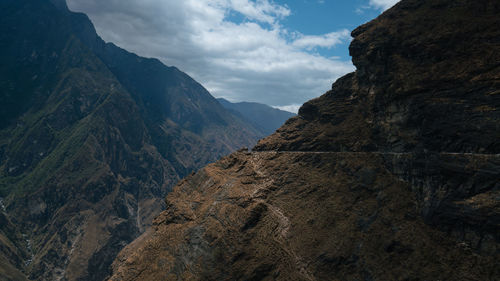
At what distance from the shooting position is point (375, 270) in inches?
1820

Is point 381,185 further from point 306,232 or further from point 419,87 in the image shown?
point 419,87

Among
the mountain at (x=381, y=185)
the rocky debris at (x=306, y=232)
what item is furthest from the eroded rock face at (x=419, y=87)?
the rocky debris at (x=306, y=232)

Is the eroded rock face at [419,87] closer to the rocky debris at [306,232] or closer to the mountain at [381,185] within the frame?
the mountain at [381,185]

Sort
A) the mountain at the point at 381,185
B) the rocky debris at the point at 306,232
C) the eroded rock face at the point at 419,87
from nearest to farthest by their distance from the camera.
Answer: the mountain at the point at 381,185
the rocky debris at the point at 306,232
the eroded rock face at the point at 419,87

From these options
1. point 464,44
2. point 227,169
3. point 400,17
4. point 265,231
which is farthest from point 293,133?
point 464,44

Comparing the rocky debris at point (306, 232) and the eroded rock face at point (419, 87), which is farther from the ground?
the eroded rock face at point (419, 87)

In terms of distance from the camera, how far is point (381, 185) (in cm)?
5516

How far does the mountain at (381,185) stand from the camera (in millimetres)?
43188

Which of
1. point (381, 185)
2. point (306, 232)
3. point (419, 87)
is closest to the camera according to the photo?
point (419, 87)

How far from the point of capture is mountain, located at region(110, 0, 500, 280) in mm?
43188

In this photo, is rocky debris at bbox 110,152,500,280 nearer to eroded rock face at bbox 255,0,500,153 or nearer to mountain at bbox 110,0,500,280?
mountain at bbox 110,0,500,280

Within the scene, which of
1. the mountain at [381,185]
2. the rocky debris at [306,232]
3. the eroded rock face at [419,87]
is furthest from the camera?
the eroded rock face at [419,87]

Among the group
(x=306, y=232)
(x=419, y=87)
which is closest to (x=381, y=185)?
(x=306, y=232)

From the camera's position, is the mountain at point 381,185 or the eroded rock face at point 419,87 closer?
the mountain at point 381,185
